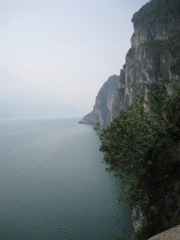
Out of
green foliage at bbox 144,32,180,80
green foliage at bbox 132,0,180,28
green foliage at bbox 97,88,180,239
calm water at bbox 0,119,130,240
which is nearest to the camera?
green foliage at bbox 97,88,180,239

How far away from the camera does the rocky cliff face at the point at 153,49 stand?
436 feet

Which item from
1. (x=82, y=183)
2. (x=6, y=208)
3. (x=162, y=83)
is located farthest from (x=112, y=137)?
(x=162, y=83)

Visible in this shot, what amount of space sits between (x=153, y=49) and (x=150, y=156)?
127 meters

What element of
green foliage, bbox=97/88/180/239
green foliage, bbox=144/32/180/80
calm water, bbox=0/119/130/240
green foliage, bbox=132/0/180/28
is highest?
green foliage, bbox=132/0/180/28

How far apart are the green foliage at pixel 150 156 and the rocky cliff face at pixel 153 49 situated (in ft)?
232

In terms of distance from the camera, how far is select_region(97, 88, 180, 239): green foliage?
3806cm

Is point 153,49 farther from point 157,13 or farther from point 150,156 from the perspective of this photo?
point 150,156

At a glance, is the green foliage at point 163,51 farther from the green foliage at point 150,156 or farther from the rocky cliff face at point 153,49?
the green foliage at point 150,156

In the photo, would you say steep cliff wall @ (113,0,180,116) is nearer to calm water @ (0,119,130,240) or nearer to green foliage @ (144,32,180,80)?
green foliage @ (144,32,180,80)

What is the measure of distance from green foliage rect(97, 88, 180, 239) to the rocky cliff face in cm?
7071

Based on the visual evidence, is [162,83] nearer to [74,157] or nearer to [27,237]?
[74,157]

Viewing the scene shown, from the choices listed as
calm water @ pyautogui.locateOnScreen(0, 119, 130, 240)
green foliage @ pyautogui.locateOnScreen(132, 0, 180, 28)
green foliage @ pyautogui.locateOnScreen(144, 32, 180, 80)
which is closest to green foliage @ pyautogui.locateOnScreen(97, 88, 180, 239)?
calm water @ pyautogui.locateOnScreen(0, 119, 130, 240)

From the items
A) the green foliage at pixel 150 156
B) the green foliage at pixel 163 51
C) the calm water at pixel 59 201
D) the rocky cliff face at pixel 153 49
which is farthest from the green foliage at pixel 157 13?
the green foliage at pixel 150 156

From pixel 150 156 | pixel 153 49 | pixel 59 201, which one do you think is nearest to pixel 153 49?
pixel 153 49
